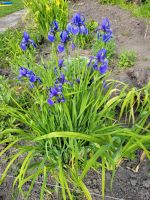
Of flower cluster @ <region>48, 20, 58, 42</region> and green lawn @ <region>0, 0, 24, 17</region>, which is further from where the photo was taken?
green lawn @ <region>0, 0, 24, 17</region>

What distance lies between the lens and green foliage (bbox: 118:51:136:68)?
3688 millimetres

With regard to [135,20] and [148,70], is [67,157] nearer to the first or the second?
[148,70]

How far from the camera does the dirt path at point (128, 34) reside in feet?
11.4

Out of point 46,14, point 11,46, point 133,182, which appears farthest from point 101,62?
point 46,14

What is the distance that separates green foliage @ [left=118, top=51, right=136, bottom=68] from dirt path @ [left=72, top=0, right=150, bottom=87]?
0.06 m

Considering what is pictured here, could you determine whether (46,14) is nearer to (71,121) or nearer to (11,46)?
(11,46)

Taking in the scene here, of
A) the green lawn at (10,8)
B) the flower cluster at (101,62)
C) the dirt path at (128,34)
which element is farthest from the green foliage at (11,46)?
the green lawn at (10,8)

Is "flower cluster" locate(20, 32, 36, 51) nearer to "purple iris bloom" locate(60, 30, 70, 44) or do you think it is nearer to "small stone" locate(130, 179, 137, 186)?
"purple iris bloom" locate(60, 30, 70, 44)

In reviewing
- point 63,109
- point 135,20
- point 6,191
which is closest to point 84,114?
point 63,109

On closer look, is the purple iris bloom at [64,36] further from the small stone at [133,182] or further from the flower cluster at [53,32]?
the small stone at [133,182]

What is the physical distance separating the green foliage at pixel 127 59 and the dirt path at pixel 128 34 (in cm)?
6

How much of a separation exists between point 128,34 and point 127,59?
4.05 ft

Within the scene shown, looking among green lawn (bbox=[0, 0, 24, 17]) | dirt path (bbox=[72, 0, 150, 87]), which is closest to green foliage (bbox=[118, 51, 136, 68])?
dirt path (bbox=[72, 0, 150, 87])

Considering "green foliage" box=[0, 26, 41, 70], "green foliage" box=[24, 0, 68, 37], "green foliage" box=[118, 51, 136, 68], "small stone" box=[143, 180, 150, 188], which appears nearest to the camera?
"small stone" box=[143, 180, 150, 188]
